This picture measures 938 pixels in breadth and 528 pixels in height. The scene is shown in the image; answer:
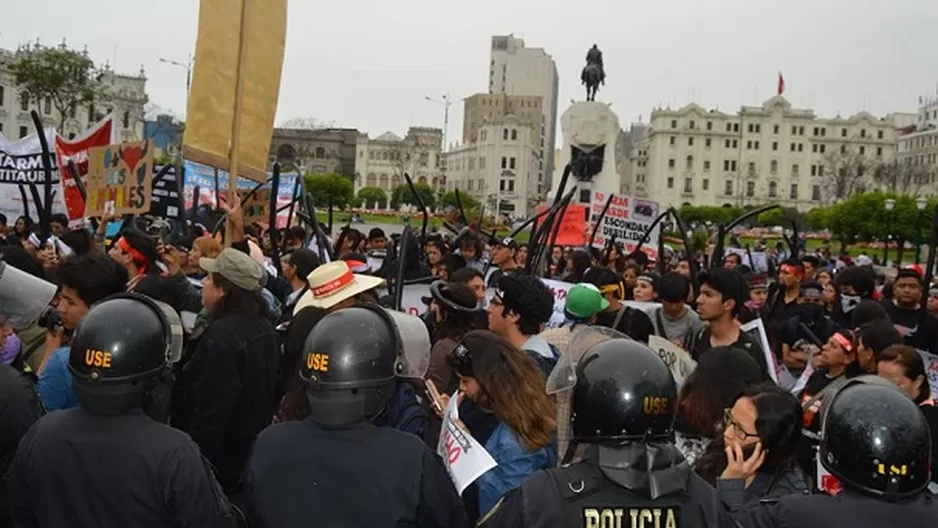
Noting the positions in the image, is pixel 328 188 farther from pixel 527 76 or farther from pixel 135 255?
pixel 527 76

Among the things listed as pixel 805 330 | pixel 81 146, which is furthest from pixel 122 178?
pixel 805 330

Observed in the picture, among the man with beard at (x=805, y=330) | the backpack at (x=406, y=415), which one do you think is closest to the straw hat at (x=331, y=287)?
the backpack at (x=406, y=415)

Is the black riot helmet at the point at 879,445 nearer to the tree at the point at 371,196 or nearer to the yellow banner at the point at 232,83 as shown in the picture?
the yellow banner at the point at 232,83

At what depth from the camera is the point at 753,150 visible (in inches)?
4961

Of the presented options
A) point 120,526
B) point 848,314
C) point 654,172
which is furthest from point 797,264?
point 654,172

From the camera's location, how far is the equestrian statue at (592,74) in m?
39.7

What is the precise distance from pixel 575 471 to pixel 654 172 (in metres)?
126

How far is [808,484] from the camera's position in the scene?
3.46m

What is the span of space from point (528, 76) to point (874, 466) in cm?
16615

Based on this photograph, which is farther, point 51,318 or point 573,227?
point 573,227

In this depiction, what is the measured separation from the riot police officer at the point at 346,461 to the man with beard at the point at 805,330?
4960 mm

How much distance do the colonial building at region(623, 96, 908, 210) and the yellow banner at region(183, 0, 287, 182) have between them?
397 feet

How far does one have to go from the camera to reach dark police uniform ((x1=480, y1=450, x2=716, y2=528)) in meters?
2.37

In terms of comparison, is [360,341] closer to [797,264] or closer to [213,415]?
[213,415]
